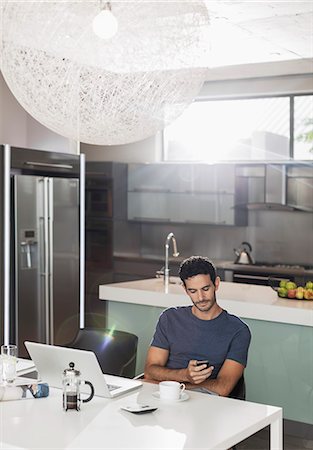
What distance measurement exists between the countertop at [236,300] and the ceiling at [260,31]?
1749 millimetres

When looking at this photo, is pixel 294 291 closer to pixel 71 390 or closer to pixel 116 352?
pixel 116 352

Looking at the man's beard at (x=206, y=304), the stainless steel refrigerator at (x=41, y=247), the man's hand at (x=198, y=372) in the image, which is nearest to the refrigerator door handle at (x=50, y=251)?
the stainless steel refrigerator at (x=41, y=247)

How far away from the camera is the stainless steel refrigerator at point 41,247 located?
21.3 ft

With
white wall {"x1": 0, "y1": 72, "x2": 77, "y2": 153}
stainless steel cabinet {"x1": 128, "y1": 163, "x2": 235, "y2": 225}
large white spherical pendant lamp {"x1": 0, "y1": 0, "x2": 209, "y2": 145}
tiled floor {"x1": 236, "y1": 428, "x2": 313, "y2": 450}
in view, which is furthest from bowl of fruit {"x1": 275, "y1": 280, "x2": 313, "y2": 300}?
white wall {"x1": 0, "y1": 72, "x2": 77, "y2": 153}

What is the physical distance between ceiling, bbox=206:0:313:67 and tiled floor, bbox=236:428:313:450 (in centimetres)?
260

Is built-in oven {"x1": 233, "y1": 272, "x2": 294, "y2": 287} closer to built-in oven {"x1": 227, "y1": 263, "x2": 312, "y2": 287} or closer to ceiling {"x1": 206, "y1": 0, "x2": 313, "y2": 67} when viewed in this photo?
built-in oven {"x1": 227, "y1": 263, "x2": 312, "y2": 287}

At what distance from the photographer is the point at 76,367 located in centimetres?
335

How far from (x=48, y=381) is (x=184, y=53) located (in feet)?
5.07

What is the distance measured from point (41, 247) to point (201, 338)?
10.1ft

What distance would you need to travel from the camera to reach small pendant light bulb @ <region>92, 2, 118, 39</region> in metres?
2.95

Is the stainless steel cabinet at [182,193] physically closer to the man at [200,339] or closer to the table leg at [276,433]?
the man at [200,339]

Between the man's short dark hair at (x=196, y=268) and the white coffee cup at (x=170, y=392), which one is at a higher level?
the man's short dark hair at (x=196, y=268)

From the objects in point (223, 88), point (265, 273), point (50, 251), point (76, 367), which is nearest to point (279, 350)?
point (76, 367)

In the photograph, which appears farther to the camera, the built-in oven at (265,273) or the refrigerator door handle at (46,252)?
the built-in oven at (265,273)
